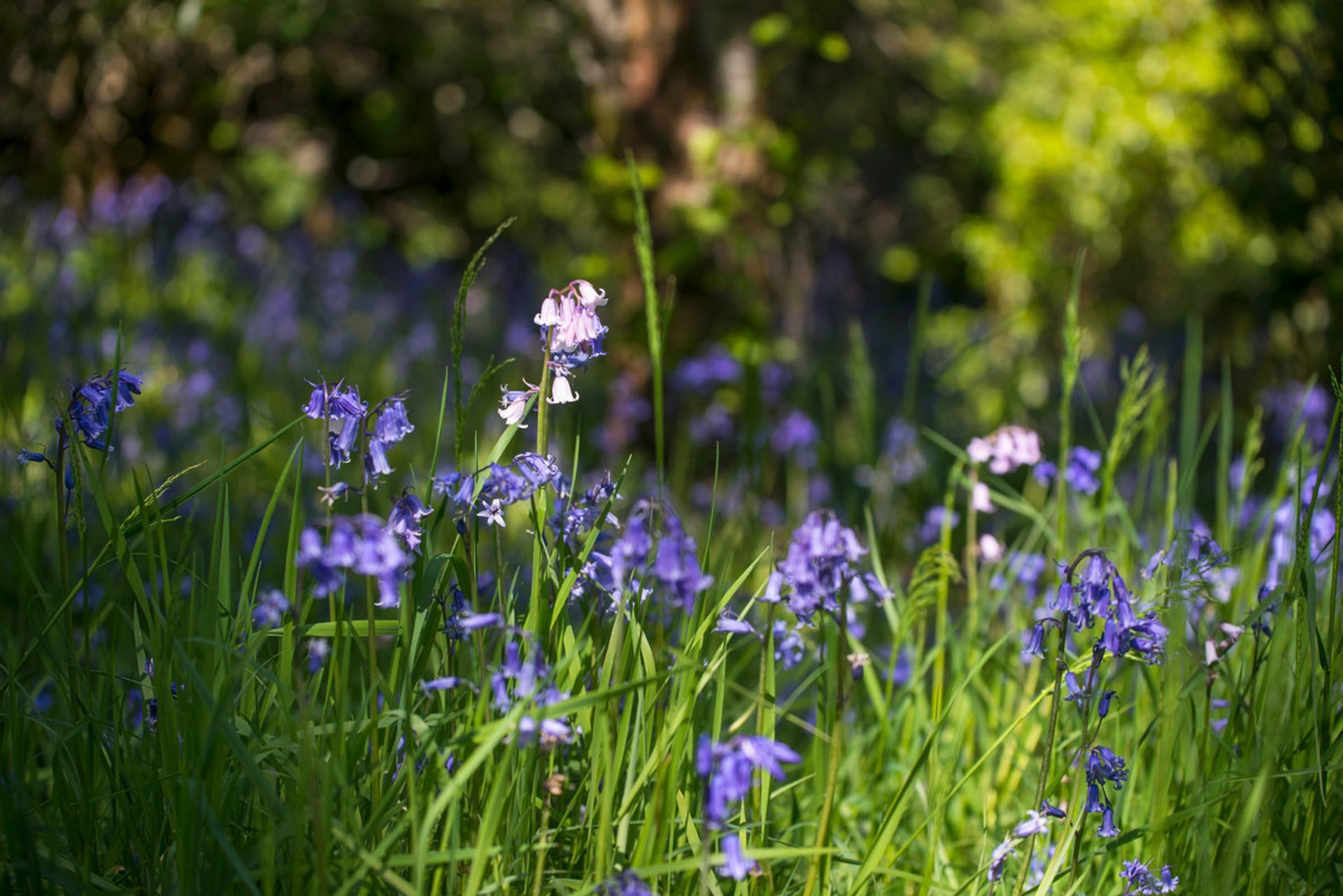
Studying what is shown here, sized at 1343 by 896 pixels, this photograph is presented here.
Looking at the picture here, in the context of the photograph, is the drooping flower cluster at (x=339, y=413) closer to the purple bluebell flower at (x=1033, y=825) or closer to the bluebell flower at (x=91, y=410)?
the bluebell flower at (x=91, y=410)

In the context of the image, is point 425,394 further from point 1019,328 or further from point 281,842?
point 1019,328

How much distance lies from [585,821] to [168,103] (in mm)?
8921

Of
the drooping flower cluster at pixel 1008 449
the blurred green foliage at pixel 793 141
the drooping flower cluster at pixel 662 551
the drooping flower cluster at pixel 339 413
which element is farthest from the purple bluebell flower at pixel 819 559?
the blurred green foliage at pixel 793 141

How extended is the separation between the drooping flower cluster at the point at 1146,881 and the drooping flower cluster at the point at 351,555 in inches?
41.0

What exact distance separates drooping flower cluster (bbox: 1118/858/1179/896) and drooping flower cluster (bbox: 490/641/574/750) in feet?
2.57

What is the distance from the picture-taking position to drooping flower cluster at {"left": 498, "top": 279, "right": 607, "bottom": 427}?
4.64 feet

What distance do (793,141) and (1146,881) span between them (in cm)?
345

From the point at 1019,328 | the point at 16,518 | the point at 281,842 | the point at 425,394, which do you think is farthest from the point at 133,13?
the point at 1019,328

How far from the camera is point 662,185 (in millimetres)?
4527

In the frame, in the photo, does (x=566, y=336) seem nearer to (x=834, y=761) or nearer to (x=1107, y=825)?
(x=834, y=761)

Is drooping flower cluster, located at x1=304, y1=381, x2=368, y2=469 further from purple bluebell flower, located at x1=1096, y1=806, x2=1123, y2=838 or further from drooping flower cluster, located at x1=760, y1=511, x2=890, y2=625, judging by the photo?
purple bluebell flower, located at x1=1096, y1=806, x2=1123, y2=838

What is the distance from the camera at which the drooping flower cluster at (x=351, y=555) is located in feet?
3.54

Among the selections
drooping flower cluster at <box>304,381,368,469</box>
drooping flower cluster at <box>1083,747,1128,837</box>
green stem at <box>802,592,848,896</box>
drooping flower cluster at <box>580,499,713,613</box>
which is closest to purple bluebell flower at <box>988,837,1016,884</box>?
drooping flower cluster at <box>1083,747,1128,837</box>

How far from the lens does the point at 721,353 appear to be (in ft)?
14.3
